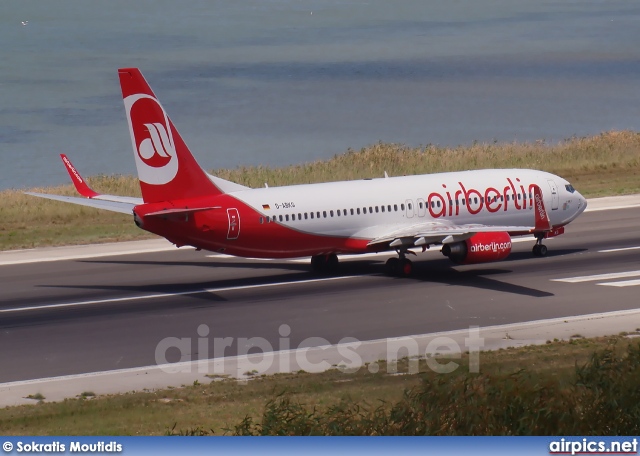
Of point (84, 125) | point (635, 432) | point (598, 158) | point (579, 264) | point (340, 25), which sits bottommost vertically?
point (635, 432)

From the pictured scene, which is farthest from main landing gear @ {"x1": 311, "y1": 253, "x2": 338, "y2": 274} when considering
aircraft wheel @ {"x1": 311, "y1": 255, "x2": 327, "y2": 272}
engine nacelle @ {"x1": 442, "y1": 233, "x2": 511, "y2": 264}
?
engine nacelle @ {"x1": 442, "y1": 233, "x2": 511, "y2": 264}

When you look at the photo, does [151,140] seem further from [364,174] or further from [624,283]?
[364,174]

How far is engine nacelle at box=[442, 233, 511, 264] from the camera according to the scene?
41.7 m

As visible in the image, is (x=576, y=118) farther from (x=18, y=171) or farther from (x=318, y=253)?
(x=318, y=253)

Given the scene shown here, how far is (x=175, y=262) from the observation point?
47.2 meters

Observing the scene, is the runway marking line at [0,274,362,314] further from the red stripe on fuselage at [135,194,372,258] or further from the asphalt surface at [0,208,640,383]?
the red stripe on fuselage at [135,194,372,258]

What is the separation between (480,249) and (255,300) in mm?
8388

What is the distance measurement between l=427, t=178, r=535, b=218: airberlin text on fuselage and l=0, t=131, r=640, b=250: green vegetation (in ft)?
50.9

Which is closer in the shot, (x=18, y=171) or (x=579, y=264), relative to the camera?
(x=579, y=264)

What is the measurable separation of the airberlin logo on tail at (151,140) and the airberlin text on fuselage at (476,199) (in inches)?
408

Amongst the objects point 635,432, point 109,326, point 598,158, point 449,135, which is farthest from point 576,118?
point 635,432

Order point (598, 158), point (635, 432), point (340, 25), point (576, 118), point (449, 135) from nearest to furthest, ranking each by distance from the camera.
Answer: point (635, 432)
point (598, 158)
point (449, 135)
point (576, 118)
point (340, 25)

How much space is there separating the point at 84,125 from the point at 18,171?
19.3 meters

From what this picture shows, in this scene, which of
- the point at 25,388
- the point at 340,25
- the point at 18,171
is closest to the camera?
the point at 25,388
